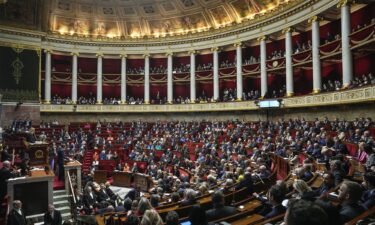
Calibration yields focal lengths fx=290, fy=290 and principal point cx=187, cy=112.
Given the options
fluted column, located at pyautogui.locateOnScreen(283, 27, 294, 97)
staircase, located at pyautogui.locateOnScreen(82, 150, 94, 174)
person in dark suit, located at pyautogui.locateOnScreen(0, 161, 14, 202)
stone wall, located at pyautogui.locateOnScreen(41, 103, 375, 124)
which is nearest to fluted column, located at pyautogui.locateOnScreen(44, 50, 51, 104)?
stone wall, located at pyautogui.locateOnScreen(41, 103, 375, 124)

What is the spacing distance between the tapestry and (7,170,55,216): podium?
1745 cm

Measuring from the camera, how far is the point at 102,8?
30.7m

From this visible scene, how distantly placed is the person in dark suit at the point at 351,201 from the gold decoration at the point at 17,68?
27.3m

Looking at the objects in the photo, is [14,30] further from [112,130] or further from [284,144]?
[284,144]

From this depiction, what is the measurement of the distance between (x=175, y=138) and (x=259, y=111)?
7.84 meters

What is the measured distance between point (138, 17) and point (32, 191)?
82.0 ft

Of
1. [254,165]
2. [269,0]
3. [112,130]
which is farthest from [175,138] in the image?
[269,0]

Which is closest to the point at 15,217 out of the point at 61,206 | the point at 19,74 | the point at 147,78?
the point at 61,206

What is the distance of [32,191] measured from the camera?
9992 mm

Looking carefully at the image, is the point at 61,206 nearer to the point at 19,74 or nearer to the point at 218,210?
the point at 218,210

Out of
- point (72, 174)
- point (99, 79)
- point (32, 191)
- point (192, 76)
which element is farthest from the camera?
point (99, 79)

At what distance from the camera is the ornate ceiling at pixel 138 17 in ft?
93.5

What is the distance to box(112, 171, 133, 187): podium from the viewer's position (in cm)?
1656

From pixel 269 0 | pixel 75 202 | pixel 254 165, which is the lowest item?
pixel 75 202
